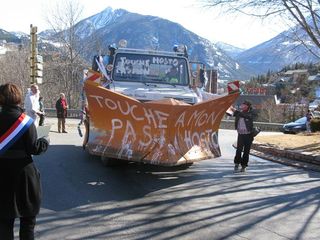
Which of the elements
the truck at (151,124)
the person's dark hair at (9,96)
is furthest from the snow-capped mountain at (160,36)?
the person's dark hair at (9,96)

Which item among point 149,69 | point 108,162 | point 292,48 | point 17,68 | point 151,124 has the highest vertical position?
point 17,68

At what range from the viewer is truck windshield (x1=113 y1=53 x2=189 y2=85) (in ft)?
37.7

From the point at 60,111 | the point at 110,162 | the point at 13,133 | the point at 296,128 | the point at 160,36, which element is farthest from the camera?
the point at 160,36

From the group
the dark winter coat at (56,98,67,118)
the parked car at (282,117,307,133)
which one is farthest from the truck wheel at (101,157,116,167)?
the parked car at (282,117,307,133)

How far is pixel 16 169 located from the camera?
14.6 feet

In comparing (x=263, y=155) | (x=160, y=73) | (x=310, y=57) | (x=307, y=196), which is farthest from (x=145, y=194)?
(x=310, y=57)

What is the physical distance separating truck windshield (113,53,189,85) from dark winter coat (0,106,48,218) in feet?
23.0

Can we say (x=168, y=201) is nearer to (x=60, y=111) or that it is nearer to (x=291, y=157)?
(x=291, y=157)

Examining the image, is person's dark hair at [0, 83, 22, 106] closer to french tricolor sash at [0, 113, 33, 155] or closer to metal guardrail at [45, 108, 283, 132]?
french tricolor sash at [0, 113, 33, 155]

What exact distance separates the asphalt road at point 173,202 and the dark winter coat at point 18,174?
132 cm

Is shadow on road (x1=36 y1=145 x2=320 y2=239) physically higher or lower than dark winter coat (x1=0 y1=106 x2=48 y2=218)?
lower

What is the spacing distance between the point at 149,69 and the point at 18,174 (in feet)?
24.5

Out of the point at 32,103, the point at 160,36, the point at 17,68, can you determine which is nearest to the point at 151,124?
the point at 32,103

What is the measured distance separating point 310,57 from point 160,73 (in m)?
7.93
